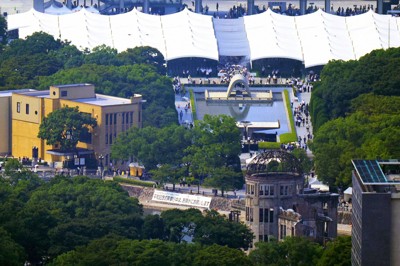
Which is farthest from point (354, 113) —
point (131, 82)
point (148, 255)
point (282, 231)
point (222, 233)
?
point (148, 255)

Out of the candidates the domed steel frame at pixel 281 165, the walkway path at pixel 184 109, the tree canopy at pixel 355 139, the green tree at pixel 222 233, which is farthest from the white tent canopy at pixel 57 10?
the green tree at pixel 222 233

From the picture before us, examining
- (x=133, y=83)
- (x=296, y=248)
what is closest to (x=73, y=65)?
(x=133, y=83)

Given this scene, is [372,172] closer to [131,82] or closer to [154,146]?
[154,146]

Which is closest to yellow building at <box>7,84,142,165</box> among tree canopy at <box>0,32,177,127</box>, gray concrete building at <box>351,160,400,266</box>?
tree canopy at <box>0,32,177,127</box>

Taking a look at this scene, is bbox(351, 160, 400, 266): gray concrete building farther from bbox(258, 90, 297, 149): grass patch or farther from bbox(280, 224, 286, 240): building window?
bbox(258, 90, 297, 149): grass patch

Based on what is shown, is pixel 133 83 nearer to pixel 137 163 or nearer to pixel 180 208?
pixel 137 163

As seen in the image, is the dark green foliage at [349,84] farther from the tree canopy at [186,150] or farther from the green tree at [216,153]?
the tree canopy at [186,150]
